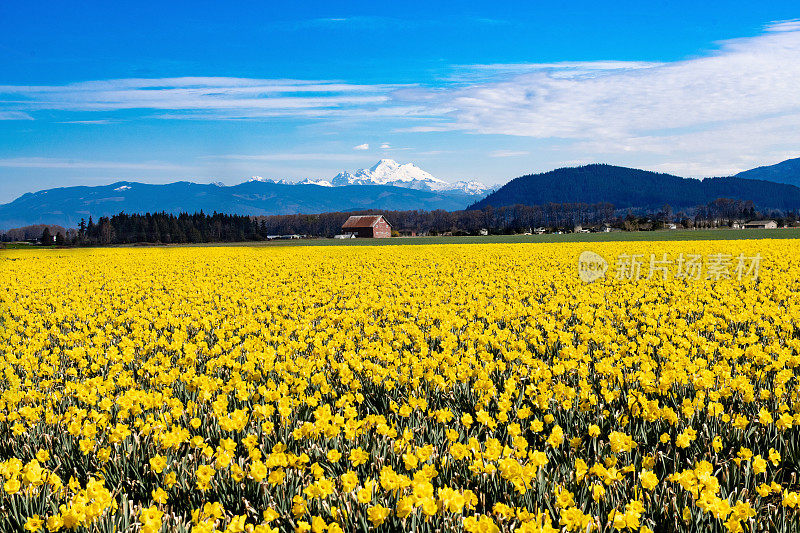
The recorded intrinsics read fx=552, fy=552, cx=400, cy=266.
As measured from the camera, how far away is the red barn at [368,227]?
144875 mm

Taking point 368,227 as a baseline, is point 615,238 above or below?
below

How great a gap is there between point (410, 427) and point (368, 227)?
140009 millimetres

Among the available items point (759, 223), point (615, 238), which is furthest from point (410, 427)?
point (759, 223)

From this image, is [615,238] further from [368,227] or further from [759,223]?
[759,223]

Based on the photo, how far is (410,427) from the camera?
18.4 ft

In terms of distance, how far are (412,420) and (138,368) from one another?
4.66 meters

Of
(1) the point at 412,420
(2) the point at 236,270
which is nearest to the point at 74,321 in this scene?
(1) the point at 412,420

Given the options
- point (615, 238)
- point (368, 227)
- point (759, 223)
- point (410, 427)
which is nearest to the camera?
point (410, 427)

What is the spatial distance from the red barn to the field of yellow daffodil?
436 feet

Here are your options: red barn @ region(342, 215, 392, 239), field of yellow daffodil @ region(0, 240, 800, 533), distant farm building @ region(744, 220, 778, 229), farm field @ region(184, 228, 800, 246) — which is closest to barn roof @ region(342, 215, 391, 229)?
red barn @ region(342, 215, 392, 239)

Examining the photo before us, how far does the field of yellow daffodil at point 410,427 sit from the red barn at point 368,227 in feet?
436

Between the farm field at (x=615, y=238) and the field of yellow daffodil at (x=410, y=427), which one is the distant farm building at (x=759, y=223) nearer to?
the farm field at (x=615, y=238)

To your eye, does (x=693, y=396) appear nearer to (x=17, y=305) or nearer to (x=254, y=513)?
(x=254, y=513)

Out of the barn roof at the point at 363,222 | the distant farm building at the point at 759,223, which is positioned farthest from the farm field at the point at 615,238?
the distant farm building at the point at 759,223
